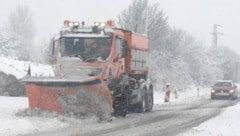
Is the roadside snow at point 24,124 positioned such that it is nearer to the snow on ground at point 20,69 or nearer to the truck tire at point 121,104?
the truck tire at point 121,104

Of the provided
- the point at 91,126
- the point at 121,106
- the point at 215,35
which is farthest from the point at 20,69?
the point at 215,35

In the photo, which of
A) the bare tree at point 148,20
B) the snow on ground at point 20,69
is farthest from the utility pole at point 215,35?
the snow on ground at point 20,69

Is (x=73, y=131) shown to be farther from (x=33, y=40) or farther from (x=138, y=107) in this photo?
(x=33, y=40)

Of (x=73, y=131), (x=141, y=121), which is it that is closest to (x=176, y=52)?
(x=141, y=121)

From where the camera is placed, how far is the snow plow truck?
61.2 ft

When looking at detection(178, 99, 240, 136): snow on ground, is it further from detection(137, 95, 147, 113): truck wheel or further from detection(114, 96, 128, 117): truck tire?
detection(137, 95, 147, 113): truck wheel

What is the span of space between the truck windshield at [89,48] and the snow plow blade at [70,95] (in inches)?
58.7

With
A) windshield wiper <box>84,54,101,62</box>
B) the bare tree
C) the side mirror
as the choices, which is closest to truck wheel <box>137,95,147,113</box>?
the side mirror

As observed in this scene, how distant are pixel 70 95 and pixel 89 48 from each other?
2.15 metres

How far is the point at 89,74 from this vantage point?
19.6 metres

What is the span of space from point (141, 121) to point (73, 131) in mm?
4987

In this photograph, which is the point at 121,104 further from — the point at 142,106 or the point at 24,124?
the point at 24,124

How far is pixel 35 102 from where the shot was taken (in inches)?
750

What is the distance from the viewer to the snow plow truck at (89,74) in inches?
734
